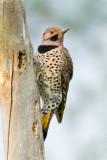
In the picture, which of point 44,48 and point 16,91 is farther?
point 44,48

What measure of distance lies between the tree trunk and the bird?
2.63ft

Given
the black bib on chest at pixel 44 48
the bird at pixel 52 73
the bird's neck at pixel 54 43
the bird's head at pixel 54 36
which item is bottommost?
the bird at pixel 52 73

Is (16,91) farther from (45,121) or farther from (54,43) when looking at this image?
(54,43)

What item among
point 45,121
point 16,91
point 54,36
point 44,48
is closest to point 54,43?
point 54,36

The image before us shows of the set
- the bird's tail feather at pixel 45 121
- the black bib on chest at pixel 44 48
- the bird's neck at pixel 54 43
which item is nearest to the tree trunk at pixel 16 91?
the bird's tail feather at pixel 45 121

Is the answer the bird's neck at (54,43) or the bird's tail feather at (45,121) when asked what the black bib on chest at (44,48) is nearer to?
the bird's neck at (54,43)

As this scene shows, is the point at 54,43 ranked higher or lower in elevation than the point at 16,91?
higher

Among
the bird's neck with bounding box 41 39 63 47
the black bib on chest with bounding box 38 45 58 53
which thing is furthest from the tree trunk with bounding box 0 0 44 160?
the bird's neck with bounding box 41 39 63 47

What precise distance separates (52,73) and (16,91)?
3.39 ft

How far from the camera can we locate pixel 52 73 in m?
3.56

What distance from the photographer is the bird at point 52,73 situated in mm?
3523

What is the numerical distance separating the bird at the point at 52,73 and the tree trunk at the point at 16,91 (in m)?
0.80

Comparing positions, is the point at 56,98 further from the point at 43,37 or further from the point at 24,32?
the point at 24,32

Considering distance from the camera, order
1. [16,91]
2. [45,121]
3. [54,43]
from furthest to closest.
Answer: [54,43]
[45,121]
[16,91]
